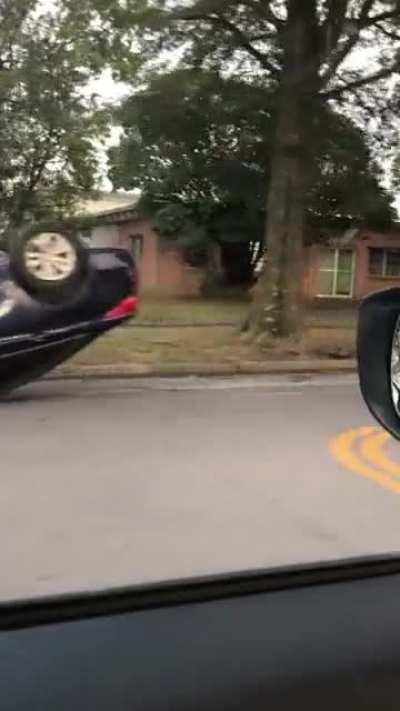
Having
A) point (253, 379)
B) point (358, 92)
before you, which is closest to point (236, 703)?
point (253, 379)

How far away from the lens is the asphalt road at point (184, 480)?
5.14 ft

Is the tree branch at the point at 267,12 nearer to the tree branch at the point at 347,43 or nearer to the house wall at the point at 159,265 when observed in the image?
the tree branch at the point at 347,43

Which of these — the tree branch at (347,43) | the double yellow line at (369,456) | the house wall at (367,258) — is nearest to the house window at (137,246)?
the house wall at (367,258)

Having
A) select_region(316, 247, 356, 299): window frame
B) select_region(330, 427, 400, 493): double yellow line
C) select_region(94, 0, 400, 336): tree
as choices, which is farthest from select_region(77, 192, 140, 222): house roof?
select_region(330, 427, 400, 493): double yellow line

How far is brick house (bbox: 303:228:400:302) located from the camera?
190cm

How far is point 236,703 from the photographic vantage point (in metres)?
1.02

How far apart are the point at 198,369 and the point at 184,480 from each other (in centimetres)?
35

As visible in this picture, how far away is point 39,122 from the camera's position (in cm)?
155

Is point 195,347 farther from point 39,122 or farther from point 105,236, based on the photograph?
point 39,122

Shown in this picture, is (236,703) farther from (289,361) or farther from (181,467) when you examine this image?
(289,361)

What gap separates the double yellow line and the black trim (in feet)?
2.80

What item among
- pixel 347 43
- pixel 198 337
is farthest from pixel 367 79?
pixel 198 337

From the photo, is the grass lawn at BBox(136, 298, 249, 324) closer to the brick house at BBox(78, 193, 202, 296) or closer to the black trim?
the brick house at BBox(78, 193, 202, 296)

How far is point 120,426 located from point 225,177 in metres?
0.64
